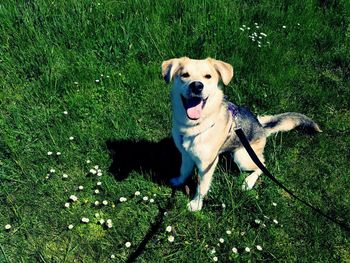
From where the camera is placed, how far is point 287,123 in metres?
4.48

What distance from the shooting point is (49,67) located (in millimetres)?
5051

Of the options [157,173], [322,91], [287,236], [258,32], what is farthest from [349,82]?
[157,173]

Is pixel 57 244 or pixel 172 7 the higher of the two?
pixel 172 7

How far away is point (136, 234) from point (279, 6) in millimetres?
3982

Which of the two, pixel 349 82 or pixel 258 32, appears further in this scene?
pixel 258 32

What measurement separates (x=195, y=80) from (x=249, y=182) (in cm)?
140

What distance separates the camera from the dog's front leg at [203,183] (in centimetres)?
384

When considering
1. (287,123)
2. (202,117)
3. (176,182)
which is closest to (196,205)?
(176,182)

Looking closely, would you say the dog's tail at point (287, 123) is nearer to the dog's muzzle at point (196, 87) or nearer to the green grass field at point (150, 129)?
the green grass field at point (150, 129)

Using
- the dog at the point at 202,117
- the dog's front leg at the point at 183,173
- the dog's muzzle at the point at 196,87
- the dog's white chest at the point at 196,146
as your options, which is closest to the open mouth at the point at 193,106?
the dog at the point at 202,117

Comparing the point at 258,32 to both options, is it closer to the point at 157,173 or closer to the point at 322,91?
the point at 322,91

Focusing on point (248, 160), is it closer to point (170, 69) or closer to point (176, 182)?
point (176, 182)

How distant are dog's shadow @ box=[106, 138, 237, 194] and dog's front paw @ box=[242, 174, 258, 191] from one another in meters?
0.25

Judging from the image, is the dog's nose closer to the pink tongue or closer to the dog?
the dog
